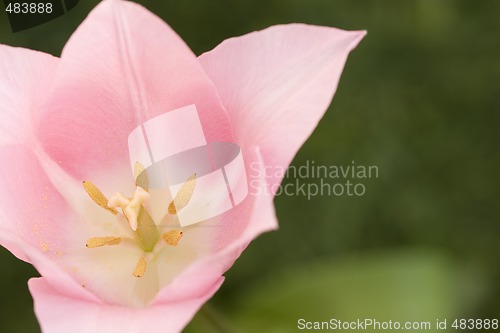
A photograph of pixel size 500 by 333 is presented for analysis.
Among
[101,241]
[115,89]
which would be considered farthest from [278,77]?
[101,241]

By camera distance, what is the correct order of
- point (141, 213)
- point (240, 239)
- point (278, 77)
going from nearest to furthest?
point (240, 239) → point (278, 77) → point (141, 213)

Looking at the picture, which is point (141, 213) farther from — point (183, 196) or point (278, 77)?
point (278, 77)

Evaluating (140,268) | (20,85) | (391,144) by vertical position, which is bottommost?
(391,144)

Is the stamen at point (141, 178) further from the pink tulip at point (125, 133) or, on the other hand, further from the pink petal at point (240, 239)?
the pink petal at point (240, 239)

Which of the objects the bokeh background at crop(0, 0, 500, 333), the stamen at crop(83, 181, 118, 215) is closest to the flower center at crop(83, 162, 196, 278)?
the stamen at crop(83, 181, 118, 215)

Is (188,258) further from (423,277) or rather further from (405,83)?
(405,83)

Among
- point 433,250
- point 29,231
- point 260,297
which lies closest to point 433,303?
point 433,250
